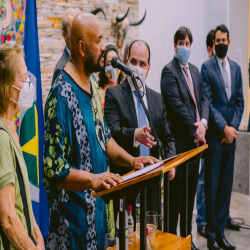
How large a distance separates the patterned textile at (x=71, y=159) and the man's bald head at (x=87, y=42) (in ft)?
0.40

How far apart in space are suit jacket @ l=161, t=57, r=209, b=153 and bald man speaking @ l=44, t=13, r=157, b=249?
1.48m

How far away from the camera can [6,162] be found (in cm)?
151

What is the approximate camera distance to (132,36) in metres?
4.39

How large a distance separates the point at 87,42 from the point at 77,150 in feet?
1.68

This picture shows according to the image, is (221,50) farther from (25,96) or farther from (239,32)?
(25,96)

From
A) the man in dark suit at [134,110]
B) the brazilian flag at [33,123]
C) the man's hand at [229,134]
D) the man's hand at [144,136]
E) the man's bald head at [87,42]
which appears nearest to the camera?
the man's bald head at [87,42]

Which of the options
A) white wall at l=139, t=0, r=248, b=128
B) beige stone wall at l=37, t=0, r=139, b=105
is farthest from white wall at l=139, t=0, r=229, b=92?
beige stone wall at l=37, t=0, r=139, b=105

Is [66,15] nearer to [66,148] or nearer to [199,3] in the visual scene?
[66,148]

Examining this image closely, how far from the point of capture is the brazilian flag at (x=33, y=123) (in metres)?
2.74

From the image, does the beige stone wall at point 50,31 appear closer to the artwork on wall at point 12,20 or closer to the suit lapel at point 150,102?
the artwork on wall at point 12,20

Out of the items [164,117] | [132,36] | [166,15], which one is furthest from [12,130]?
[166,15]

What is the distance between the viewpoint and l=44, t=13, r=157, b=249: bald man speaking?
1.69 metres

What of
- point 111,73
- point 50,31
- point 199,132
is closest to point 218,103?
point 199,132

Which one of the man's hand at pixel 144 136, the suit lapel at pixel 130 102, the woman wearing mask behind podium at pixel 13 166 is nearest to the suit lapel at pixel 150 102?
the suit lapel at pixel 130 102
